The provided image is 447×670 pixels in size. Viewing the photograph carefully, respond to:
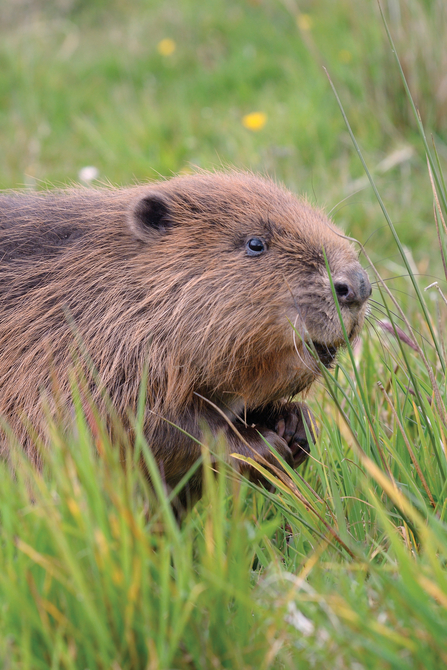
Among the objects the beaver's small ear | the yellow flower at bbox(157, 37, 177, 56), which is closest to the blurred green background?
the yellow flower at bbox(157, 37, 177, 56)

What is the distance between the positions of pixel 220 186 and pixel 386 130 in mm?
3639

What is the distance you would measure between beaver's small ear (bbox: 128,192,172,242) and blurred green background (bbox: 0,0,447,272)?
1855 mm

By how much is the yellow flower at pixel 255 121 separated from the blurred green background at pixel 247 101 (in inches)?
0.6

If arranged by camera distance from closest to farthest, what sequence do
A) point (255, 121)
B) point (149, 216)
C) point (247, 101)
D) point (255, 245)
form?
point (255, 245) → point (149, 216) → point (255, 121) → point (247, 101)

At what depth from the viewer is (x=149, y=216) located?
270 centimetres

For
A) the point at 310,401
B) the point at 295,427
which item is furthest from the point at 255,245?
the point at 310,401

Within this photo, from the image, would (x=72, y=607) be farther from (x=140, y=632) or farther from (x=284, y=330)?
(x=284, y=330)

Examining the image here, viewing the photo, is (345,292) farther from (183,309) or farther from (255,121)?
(255,121)

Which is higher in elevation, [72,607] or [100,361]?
[100,361]

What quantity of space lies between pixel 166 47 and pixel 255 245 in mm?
6539

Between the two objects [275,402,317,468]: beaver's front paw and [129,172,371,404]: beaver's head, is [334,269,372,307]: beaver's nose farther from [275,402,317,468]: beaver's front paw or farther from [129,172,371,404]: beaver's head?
[275,402,317,468]: beaver's front paw

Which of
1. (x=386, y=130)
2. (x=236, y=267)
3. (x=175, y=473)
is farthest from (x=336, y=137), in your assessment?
(x=175, y=473)

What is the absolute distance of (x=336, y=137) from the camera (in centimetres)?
594

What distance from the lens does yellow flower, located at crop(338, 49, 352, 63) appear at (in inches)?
273
